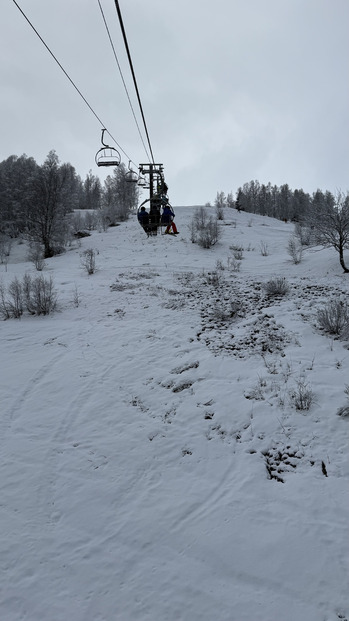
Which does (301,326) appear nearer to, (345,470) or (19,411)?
(345,470)

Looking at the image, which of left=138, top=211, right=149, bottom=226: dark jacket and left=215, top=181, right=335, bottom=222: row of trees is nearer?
left=138, top=211, right=149, bottom=226: dark jacket

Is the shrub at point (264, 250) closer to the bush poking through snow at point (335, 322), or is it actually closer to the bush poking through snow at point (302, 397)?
the bush poking through snow at point (335, 322)

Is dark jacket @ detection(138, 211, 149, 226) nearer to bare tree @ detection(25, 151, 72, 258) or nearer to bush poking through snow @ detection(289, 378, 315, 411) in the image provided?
bush poking through snow @ detection(289, 378, 315, 411)

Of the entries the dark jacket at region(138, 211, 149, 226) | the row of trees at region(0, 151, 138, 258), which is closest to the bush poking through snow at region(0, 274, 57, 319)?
the dark jacket at region(138, 211, 149, 226)

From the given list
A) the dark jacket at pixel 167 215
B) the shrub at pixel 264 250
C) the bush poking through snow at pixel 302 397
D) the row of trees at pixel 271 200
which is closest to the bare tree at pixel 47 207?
the dark jacket at pixel 167 215

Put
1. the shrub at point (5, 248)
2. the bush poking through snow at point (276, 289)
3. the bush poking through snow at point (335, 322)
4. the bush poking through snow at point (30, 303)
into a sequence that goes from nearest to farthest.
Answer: the bush poking through snow at point (335, 322) → the bush poking through snow at point (30, 303) → the bush poking through snow at point (276, 289) → the shrub at point (5, 248)

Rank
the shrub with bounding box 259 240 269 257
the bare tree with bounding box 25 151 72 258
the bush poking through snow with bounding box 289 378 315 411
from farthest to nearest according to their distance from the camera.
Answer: the bare tree with bounding box 25 151 72 258 < the shrub with bounding box 259 240 269 257 < the bush poking through snow with bounding box 289 378 315 411

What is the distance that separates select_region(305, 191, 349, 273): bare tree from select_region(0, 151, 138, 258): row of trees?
26.5 ft

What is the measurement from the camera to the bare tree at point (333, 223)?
37.5 feet

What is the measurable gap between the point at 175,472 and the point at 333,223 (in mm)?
11431

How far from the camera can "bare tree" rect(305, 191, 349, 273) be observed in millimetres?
11422

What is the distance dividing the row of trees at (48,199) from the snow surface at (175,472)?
8634 millimetres

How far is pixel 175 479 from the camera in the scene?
373 centimetres

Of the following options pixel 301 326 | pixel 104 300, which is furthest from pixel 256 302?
pixel 104 300
